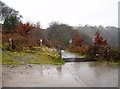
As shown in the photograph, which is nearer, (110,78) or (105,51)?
(110,78)

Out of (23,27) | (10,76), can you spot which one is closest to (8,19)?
(23,27)

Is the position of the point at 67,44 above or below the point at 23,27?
below

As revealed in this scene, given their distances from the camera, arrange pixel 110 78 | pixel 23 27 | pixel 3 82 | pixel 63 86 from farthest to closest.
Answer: pixel 23 27
pixel 110 78
pixel 3 82
pixel 63 86

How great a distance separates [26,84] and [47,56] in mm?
11302

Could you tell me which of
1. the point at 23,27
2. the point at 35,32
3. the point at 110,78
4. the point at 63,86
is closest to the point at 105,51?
the point at 110,78

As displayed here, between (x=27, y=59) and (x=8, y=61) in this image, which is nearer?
(x=8, y=61)

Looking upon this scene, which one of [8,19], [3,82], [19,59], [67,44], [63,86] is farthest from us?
[67,44]

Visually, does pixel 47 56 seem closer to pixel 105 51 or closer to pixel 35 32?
pixel 105 51

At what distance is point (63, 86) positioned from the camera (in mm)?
10438

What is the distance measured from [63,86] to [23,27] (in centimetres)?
2677

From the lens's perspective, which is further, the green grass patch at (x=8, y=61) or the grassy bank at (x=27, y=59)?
the grassy bank at (x=27, y=59)

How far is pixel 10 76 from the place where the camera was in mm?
12844

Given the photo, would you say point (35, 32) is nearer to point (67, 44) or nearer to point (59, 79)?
point (67, 44)

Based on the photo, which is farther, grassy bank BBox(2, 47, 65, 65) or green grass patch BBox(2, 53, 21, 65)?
grassy bank BBox(2, 47, 65, 65)
